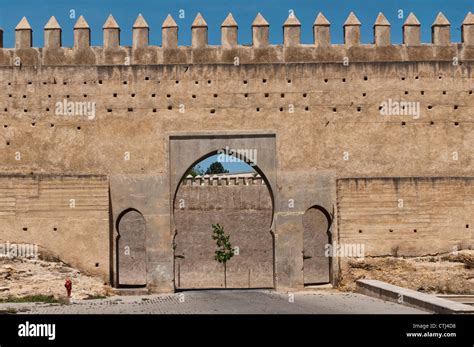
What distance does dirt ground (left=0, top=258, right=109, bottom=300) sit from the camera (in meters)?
19.6

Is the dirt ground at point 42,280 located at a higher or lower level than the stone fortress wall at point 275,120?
lower

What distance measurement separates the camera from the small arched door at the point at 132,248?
33.3 metres

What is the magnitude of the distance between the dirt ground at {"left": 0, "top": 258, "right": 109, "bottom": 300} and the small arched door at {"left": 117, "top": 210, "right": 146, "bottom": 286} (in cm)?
1266

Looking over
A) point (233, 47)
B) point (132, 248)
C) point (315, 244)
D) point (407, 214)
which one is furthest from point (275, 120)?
point (132, 248)

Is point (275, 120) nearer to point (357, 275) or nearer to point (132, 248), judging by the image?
point (357, 275)

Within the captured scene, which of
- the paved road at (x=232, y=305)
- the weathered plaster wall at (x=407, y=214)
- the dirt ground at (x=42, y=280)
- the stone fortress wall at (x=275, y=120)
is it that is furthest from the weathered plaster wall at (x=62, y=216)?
the weathered plaster wall at (x=407, y=214)

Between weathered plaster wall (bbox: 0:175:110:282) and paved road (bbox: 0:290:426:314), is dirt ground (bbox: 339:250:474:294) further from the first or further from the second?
weathered plaster wall (bbox: 0:175:110:282)

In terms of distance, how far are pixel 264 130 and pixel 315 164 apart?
1.44 m

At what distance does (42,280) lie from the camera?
19.9 m

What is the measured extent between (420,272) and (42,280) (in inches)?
332

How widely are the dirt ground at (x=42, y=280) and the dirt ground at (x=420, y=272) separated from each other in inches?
222

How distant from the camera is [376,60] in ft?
70.8

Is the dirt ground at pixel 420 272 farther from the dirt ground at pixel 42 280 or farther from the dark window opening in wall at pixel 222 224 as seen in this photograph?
the dark window opening in wall at pixel 222 224

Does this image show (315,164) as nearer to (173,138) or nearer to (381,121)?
(381,121)
